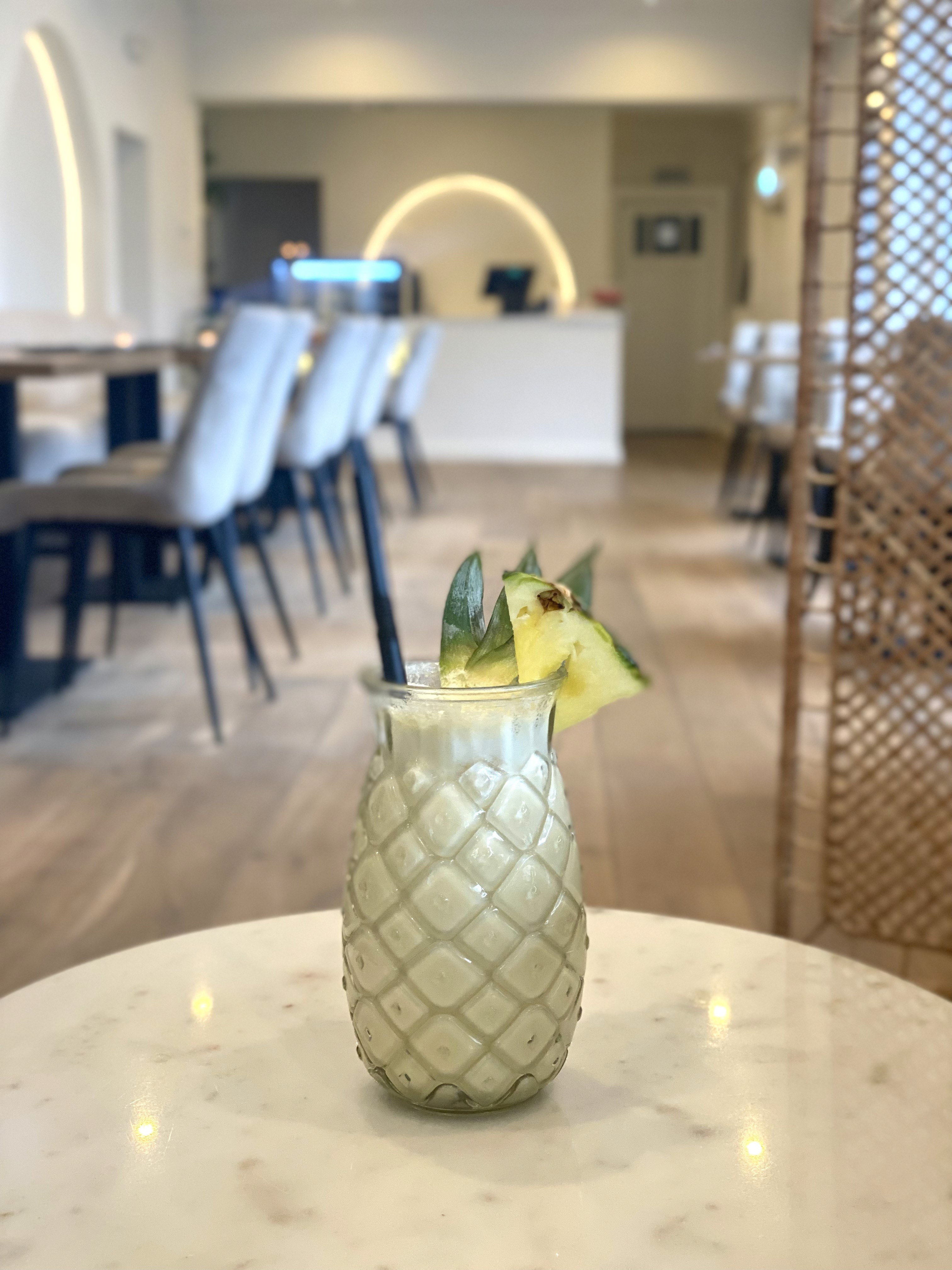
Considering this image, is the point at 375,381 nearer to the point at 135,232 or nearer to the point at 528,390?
the point at 135,232

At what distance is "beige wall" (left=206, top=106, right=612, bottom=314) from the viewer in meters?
10.9

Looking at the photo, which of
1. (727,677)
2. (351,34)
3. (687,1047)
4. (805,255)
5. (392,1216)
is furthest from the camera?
(351,34)

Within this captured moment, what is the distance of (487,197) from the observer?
11102mm

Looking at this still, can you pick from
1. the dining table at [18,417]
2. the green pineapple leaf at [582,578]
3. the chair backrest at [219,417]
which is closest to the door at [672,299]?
the dining table at [18,417]

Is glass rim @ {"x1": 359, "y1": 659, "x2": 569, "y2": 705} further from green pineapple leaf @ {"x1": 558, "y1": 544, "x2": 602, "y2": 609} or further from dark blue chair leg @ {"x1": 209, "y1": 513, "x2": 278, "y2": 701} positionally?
dark blue chair leg @ {"x1": 209, "y1": 513, "x2": 278, "y2": 701}

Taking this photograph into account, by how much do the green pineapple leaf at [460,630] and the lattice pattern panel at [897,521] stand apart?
1138 mm

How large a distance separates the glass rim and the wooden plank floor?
87mm

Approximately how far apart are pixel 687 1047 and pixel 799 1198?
12 centimetres

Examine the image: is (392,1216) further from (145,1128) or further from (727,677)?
(727,677)

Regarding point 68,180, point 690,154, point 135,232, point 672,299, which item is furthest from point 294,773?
point 690,154

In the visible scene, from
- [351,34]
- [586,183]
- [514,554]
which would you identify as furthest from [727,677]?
[586,183]

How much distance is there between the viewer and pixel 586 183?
431 inches

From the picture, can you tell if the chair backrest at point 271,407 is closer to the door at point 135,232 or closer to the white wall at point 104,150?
the white wall at point 104,150

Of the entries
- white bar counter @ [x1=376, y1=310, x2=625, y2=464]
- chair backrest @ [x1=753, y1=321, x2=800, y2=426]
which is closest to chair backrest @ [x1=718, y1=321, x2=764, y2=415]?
chair backrest @ [x1=753, y1=321, x2=800, y2=426]
